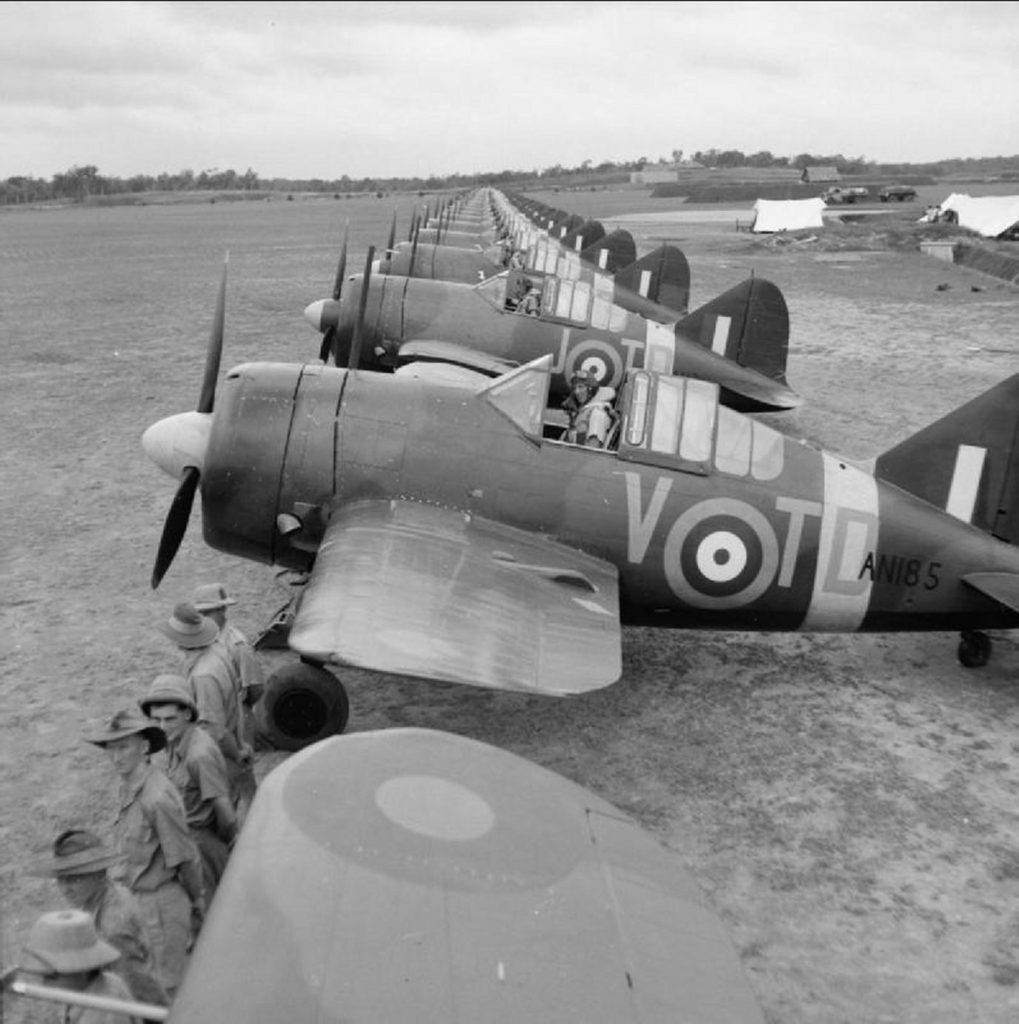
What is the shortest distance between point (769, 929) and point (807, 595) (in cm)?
290

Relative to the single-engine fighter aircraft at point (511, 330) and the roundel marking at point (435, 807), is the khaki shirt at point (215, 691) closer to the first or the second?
the roundel marking at point (435, 807)

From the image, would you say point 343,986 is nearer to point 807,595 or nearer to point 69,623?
point 807,595

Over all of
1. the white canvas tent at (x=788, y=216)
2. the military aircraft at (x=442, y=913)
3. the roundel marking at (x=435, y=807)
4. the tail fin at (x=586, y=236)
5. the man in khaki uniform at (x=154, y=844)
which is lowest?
the man in khaki uniform at (x=154, y=844)

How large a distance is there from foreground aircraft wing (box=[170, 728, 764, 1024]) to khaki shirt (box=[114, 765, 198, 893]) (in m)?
1.05

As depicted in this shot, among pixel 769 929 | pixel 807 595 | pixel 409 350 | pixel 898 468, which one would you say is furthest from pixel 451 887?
pixel 409 350

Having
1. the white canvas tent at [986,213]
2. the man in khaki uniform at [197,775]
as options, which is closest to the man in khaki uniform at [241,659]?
the man in khaki uniform at [197,775]

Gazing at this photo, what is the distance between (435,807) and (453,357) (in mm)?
10527

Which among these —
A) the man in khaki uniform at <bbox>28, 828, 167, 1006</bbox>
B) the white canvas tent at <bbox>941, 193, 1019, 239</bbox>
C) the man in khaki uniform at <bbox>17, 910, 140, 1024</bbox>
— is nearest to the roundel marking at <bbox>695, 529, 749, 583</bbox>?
the man in khaki uniform at <bbox>28, 828, 167, 1006</bbox>

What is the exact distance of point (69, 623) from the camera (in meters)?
7.87

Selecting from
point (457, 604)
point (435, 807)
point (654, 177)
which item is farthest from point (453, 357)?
point (654, 177)

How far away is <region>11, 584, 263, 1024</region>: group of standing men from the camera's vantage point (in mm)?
2652

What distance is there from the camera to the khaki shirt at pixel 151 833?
12.5 feet

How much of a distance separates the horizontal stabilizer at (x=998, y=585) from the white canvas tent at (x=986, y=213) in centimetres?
4415

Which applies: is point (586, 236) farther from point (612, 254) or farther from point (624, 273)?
point (624, 273)
